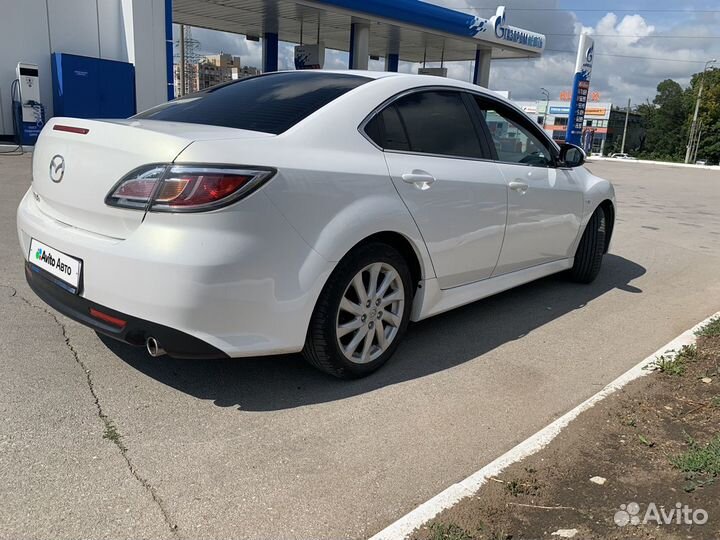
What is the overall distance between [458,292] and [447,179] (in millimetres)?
779

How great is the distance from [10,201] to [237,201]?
266 inches

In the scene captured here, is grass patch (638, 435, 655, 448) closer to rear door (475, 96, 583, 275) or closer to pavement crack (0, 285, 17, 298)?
rear door (475, 96, 583, 275)

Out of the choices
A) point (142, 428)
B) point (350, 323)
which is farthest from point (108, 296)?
point (350, 323)

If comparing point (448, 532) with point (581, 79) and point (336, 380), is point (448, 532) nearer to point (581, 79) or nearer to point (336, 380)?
point (336, 380)

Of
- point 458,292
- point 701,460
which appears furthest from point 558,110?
point 701,460

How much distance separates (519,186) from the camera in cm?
421

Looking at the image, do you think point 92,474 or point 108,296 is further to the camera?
point 108,296

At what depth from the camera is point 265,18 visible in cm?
2242

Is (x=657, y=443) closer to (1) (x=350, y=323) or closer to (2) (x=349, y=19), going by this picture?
(1) (x=350, y=323)

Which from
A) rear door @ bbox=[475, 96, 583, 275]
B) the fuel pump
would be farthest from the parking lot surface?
the fuel pump

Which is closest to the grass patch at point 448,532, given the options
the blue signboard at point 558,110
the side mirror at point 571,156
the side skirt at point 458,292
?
the side skirt at point 458,292

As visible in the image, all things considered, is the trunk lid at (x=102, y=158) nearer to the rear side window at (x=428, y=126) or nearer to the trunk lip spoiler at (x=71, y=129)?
the trunk lip spoiler at (x=71, y=129)

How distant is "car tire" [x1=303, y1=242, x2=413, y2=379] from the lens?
3021 millimetres

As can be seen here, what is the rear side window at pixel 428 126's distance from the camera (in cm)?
337
